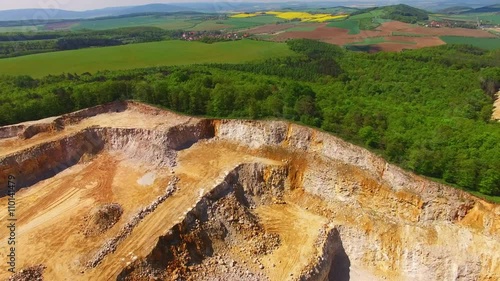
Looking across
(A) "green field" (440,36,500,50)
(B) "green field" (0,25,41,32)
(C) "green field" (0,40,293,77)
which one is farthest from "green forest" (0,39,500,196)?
(B) "green field" (0,25,41,32)

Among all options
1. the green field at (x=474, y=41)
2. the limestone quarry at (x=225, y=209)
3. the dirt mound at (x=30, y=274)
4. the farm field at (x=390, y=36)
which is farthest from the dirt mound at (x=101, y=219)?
the green field at (x=474, y=41)

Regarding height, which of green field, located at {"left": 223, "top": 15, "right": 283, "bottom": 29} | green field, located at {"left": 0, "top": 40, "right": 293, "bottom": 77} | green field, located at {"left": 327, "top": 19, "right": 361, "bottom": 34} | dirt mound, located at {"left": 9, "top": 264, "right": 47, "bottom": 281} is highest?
green field, located at {"left": 223, "top": 15, "right": 283, "bottom": 29}

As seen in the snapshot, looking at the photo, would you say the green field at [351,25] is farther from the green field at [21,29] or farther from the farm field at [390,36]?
the green field at [21,29]

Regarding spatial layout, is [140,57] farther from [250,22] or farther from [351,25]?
[250,22]

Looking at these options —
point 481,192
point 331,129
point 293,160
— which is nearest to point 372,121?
point 331,129

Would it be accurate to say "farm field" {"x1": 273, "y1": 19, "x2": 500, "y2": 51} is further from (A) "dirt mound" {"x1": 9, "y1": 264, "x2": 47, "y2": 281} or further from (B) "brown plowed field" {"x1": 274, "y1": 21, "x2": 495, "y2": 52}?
(A) "dirt mound" {"x1": 9, "y1": 264, "x2": 47, "y2": 281}

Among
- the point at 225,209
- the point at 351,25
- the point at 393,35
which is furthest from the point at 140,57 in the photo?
the point at 351,25
